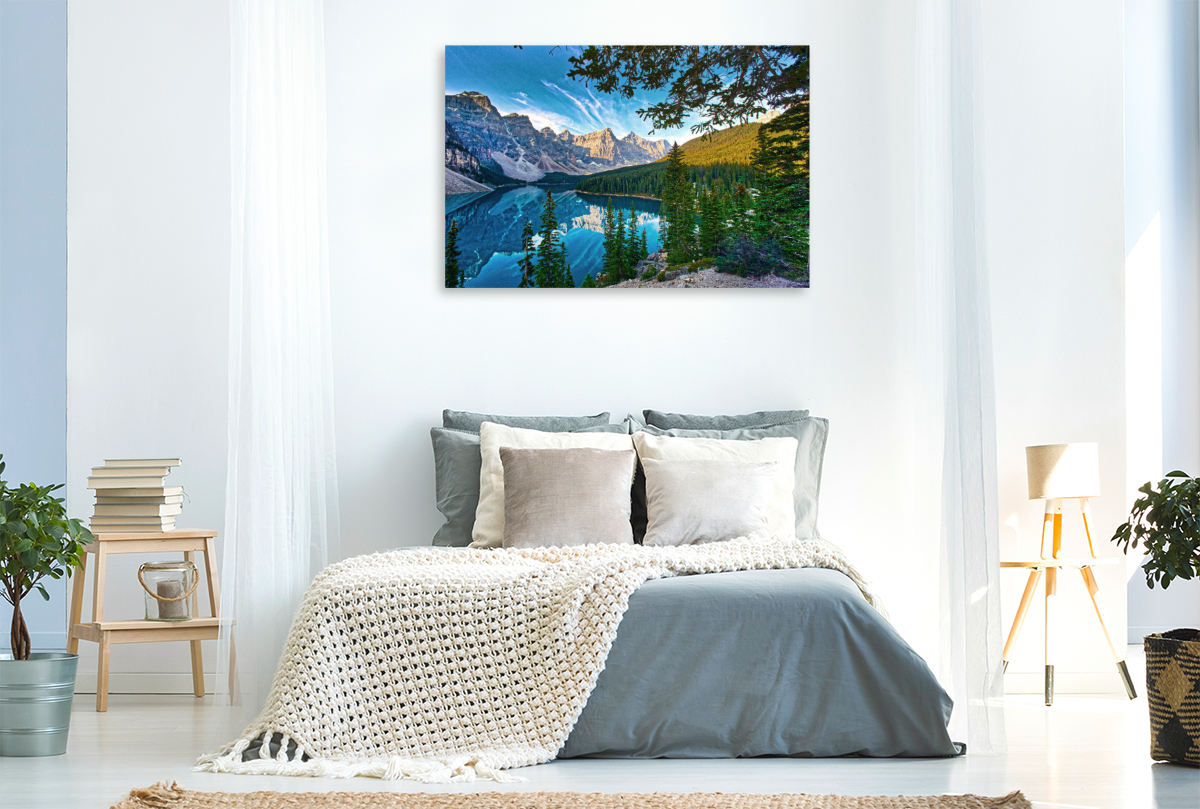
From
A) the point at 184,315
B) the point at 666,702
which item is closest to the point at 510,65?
the point at 184,315

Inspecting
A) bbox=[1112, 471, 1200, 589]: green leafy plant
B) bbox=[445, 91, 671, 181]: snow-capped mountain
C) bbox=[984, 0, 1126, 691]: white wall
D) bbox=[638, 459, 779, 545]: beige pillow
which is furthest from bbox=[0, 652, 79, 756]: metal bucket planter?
bbox=[984, 0, 1126, 691]: white wall

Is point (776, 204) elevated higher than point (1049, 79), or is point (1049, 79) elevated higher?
point (1049, 79)

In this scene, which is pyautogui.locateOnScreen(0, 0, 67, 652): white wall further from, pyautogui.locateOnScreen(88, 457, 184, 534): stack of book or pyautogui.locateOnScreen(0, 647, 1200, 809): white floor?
pyautogui.locateOnScreen(0, 647, 1200, 809): white floor

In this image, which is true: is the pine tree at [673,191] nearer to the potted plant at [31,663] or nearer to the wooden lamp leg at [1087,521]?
the wooden lamp leg at [1087,521]

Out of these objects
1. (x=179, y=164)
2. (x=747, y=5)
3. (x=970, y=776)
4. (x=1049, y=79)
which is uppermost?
(x=747, y=5)

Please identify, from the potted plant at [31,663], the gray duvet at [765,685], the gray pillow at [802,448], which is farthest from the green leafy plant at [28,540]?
the gray pillow at [802,448]

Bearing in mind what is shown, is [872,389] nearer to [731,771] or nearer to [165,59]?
[731,771]

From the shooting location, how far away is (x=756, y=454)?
12.0ft

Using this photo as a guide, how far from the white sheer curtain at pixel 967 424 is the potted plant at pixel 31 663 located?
8.07 ft

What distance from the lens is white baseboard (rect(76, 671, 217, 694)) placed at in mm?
3926

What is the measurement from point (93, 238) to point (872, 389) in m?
3.14

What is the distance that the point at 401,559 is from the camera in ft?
10.2

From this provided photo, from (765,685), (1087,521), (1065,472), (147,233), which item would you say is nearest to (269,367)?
(147,233)

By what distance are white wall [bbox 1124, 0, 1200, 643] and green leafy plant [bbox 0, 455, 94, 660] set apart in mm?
4334
